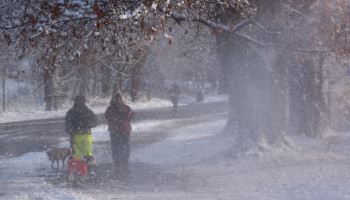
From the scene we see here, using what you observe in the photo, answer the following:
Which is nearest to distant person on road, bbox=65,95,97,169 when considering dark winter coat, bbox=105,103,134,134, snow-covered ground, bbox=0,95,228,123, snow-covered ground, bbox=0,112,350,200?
snow-covered ground, bbox=0,112,350,200

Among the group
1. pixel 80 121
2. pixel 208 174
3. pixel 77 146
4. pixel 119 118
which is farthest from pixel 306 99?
pixel 77 146

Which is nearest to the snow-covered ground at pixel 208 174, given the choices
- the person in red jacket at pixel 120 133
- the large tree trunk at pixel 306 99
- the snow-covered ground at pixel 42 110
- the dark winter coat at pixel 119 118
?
the person in red jacket at pixel 120 133

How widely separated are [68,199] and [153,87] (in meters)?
43.7

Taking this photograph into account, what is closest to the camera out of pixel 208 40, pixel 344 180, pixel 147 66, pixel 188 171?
pixel 344 180

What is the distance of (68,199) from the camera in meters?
11.1

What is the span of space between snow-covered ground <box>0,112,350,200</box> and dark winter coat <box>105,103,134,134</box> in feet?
3.45

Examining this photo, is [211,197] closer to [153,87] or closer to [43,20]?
[43,20]

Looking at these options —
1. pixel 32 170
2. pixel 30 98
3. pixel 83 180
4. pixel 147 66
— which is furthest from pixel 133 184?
pixel 147 66

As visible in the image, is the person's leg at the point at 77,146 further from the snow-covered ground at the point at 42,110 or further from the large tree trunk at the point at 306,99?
the snow-covered ground at the point at 42,110

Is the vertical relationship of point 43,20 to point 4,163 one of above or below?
above

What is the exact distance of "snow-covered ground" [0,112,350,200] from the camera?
11961mm

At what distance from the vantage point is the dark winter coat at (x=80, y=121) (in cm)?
1413

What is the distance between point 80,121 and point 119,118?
1589mm

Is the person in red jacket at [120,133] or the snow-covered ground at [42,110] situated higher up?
the person in red jacket at [120,133]
